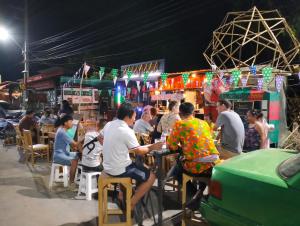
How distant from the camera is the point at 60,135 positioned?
20.6 ft

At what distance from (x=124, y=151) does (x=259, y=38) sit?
11.3 meters

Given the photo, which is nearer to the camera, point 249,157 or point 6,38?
point 249,157

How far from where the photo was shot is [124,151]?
13.6ft

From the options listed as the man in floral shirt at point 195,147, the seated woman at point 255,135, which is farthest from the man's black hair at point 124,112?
the seated woman at point 255,135

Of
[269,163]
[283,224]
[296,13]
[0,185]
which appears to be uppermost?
[296,13]

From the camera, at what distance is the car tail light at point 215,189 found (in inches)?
119

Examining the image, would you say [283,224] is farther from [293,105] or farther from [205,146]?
[293,105]

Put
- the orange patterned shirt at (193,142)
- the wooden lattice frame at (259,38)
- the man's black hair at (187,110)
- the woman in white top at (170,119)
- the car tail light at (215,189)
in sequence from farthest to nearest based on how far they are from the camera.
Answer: the wooden lattice frame at (259,38) → the woman in white top at (170,119) → the man's black hair at (187,110) → the orange patterned shirt at (193,142) → the car tail light at (215,189)

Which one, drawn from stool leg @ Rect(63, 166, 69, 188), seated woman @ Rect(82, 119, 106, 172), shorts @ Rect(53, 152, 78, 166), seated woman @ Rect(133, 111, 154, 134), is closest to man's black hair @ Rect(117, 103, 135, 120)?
seated woman @ Rect(82, 119, 106, 172)

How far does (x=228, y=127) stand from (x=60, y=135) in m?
3.52

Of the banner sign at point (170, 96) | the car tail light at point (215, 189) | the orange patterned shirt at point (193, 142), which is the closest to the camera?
the car tail light at point (215, 189)

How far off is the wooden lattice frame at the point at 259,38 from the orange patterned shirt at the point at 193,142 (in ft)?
18.7

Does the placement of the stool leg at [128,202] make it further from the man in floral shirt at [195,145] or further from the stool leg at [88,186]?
the stool leg at [88,186]

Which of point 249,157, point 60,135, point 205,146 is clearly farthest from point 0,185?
point 249,157
